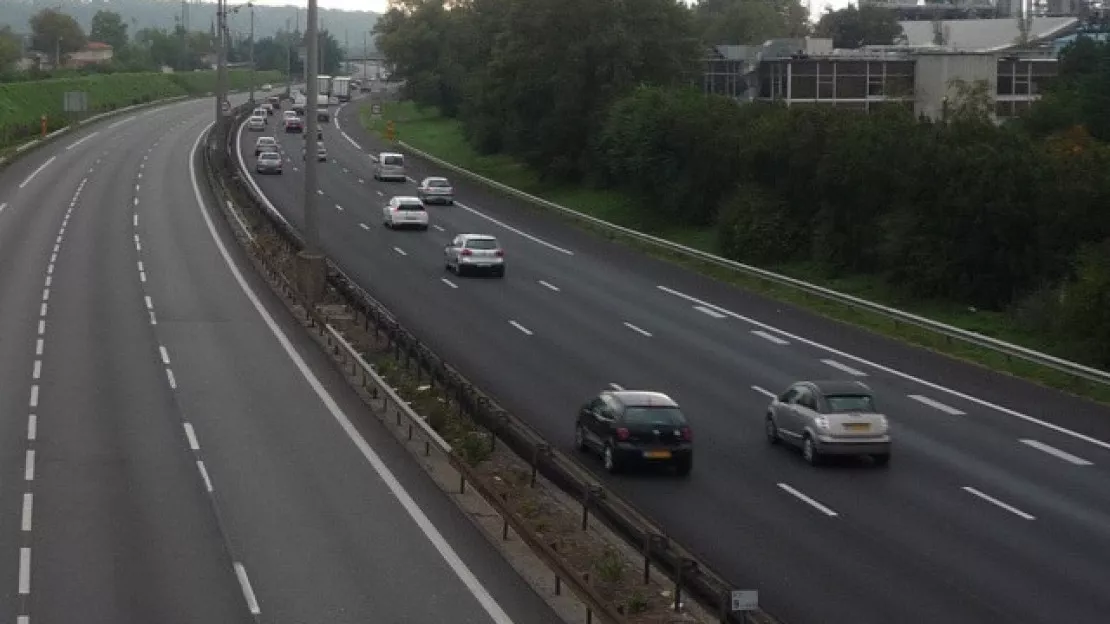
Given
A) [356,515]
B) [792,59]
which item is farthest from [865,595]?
[792,59]

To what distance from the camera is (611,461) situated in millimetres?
26188

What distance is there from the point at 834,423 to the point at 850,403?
2.61ft

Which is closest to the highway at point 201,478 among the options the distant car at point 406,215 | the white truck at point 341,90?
the distant car at point 406,215

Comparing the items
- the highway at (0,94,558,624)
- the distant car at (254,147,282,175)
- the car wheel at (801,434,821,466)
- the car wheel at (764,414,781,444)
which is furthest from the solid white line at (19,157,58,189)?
the car wheel at (801,434,821,466)

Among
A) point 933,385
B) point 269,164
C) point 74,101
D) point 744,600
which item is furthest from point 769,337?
point 74,101

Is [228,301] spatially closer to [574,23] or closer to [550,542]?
[550,542]

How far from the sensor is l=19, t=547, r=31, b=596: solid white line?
1808cm

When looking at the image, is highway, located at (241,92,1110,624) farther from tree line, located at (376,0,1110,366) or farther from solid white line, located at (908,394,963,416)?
tree line, located at (376,0,1110,366)

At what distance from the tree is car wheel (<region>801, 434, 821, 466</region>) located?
121 metres

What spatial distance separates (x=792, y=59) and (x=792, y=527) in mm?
79674

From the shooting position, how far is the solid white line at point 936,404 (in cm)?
3209

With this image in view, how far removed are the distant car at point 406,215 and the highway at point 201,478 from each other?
578 inches

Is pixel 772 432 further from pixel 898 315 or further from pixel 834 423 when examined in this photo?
pixel 898 315

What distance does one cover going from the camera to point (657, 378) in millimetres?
34562
